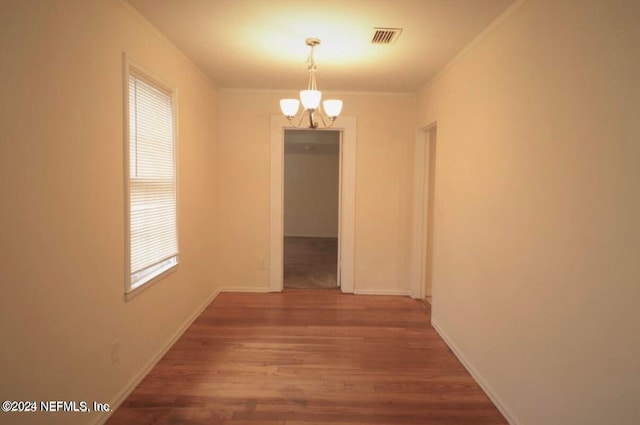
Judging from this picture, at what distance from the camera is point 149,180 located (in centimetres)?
279

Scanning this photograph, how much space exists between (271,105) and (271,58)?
1270 millimetres

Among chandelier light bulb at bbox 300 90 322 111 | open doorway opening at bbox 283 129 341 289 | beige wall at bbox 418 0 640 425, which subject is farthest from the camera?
open doorway opening at bbox 283 129 341 289

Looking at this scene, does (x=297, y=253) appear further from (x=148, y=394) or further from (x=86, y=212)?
(x=86, y=212)

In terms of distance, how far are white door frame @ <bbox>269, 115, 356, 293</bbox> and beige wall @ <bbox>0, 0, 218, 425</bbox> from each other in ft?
6.49

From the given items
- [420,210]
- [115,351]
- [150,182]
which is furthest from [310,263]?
[115,351]

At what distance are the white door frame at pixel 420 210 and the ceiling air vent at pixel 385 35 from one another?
1.69 m

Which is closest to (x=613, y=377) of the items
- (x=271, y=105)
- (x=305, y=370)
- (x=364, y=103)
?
(x=305, y=370)

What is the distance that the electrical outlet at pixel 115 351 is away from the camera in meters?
2.30

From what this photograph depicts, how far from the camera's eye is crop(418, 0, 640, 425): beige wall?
4.80 feet

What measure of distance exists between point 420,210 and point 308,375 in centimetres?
252

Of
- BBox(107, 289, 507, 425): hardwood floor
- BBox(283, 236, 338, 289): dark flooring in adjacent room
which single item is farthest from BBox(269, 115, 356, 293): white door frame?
BBox(107, 289, 507, 425): hardwood floor

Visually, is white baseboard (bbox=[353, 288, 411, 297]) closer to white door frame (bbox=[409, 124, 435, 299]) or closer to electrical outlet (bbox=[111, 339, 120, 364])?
white door frame (bbox=[409, 124, 435, 299])

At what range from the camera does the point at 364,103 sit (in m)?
4.66

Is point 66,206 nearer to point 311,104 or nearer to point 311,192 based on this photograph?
point 311,104
